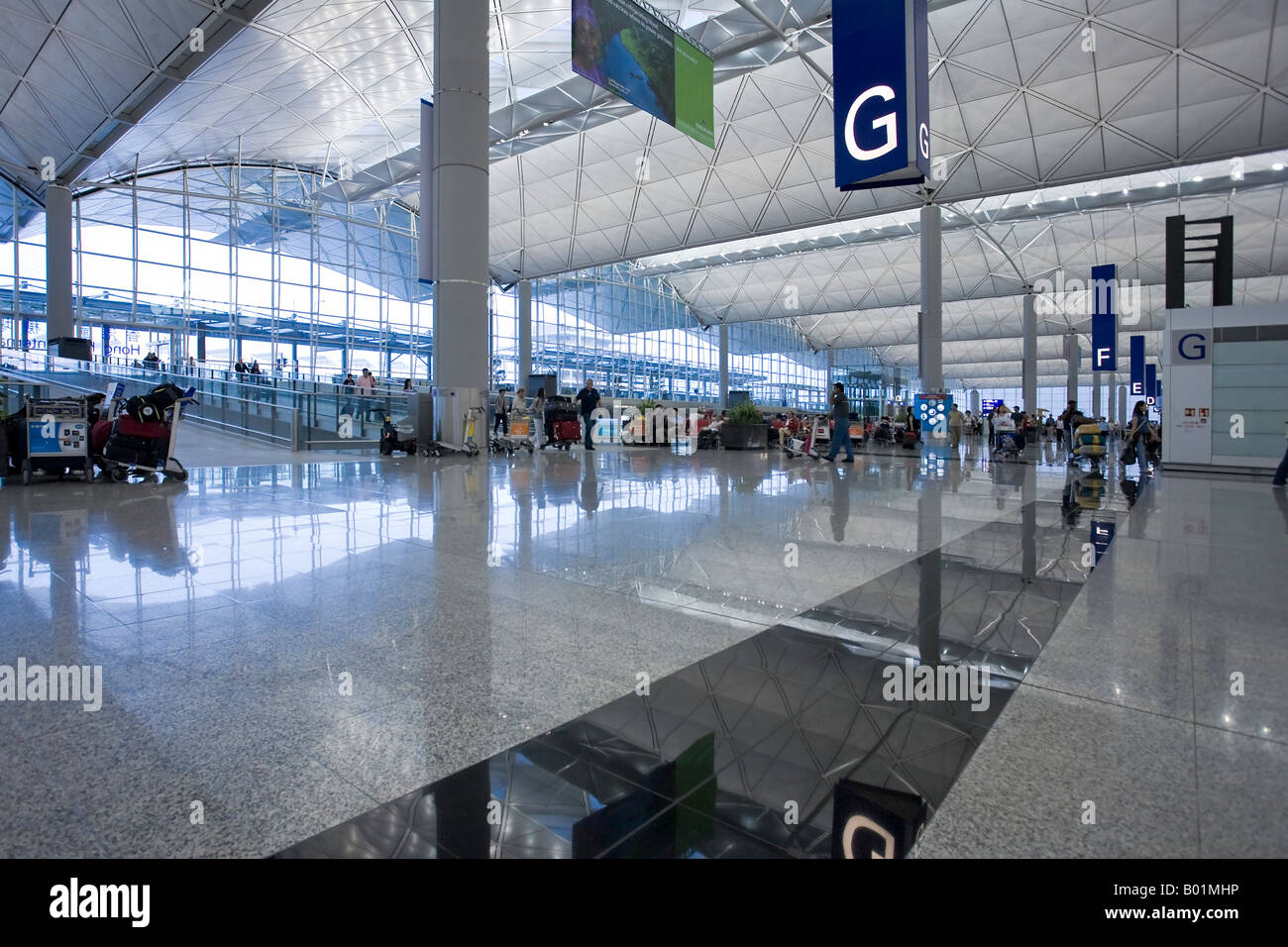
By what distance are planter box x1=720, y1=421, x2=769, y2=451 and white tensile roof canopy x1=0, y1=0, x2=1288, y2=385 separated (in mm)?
12692

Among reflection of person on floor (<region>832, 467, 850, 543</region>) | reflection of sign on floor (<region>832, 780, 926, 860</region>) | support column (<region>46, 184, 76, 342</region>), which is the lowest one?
reflection of sign on floor (<region>832, 780, 926, 860</region>)

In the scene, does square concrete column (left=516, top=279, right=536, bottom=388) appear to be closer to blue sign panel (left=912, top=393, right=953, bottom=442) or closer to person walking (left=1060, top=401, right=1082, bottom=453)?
blue sign panel (left=912, top=393, right=953, bottom=442)

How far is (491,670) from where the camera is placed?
298 cm

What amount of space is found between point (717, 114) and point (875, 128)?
22672 mm

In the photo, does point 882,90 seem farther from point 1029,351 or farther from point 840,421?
point 1029,351

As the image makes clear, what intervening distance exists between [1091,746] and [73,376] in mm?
26519

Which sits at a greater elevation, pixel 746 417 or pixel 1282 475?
pixel 746 417

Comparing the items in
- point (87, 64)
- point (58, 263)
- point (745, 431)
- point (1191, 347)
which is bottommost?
point (745, 431)

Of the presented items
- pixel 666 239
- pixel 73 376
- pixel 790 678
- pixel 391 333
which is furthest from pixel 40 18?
pixel 790 678

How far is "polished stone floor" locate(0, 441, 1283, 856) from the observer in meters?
1.88

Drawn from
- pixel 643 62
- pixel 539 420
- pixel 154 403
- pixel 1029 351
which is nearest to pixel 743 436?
pixel 539 420

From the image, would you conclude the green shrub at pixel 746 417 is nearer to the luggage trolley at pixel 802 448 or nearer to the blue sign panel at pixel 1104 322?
the luggage trolley at pixel 802 448

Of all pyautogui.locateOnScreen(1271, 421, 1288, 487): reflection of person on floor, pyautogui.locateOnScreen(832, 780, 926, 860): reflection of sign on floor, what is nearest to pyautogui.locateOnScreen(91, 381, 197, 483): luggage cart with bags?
pyautogui.locateOnScreen(832, 780, 926, 860): reflection of sign on floor

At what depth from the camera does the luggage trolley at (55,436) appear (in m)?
9.18
